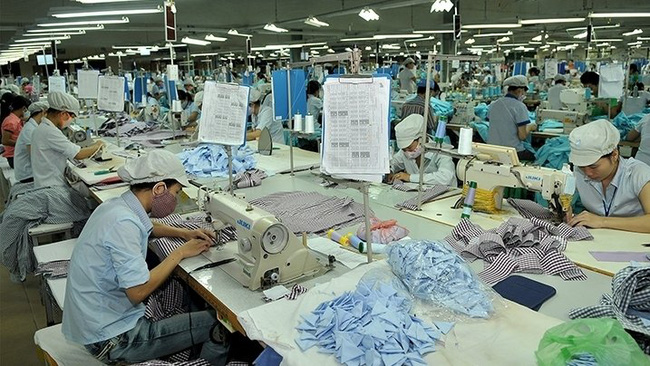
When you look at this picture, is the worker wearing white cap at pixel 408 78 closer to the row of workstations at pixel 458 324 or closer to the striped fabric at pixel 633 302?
the row of workstations at pixel 458 324

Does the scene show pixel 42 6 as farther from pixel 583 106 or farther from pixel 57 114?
pixel 583 106

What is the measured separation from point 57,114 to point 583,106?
254 inches

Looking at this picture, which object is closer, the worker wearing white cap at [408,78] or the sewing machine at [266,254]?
the sewing machine at [266,254]

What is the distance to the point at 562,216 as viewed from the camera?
2932 millimetres

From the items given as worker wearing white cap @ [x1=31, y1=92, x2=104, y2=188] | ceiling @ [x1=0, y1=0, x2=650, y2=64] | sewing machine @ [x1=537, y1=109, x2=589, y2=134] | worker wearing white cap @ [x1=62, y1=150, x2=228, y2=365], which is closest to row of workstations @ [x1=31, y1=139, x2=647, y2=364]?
worker wearing white cap @ [x1=62, y1=150, x2=228, y2=365]

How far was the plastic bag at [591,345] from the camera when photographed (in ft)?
4.32

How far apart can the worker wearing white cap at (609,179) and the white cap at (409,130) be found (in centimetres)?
106

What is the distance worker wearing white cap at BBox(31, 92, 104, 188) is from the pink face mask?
9.30 feet

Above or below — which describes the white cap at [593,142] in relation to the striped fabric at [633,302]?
above

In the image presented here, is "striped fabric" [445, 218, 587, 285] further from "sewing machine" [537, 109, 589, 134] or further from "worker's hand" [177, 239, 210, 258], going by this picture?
"sewing machine" [537, 109, 589, 134]

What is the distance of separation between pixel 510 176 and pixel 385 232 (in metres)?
0.89

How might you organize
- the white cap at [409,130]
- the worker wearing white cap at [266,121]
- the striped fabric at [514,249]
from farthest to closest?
the worker wearing white cap at [266,121], the white cap at [409,130], the striped fabric at [514,249]

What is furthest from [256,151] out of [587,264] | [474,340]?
[474,340]

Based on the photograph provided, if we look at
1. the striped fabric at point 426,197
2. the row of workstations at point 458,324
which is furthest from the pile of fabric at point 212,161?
the striped fabric at point 426,197
